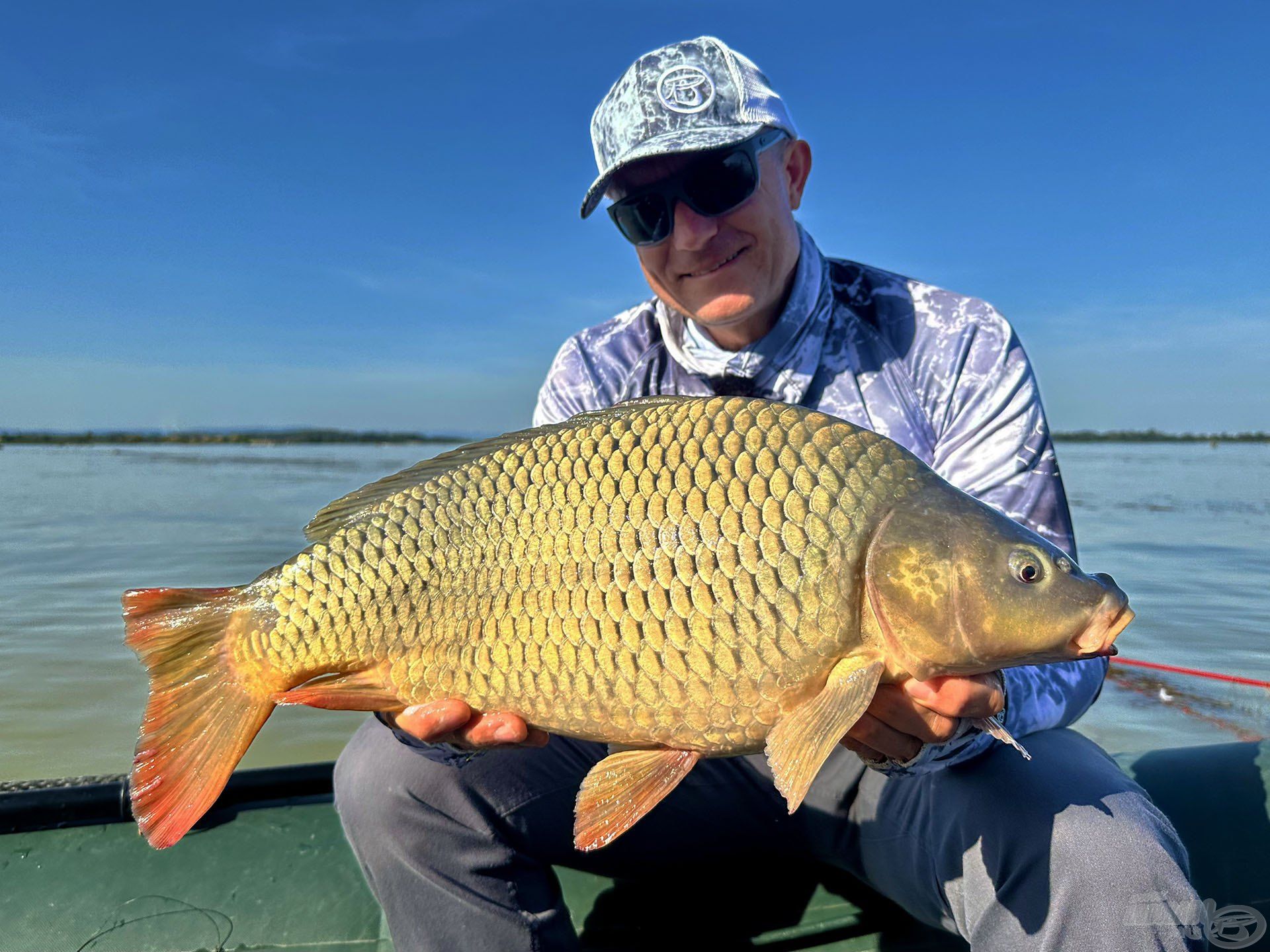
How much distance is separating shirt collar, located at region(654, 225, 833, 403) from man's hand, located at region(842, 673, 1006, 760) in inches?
39.7

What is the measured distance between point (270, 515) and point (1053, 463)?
425 inches

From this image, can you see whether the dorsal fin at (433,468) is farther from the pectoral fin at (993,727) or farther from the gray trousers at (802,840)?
the pectoral fin at (993,727)

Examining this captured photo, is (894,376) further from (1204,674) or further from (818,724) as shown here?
(1204,674)

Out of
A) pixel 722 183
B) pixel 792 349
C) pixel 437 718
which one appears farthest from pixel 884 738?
pixel 722 183

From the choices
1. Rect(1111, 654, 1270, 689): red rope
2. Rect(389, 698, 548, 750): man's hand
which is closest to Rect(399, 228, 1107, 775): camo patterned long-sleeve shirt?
Rect(389, 698, 548, 750): man's hand

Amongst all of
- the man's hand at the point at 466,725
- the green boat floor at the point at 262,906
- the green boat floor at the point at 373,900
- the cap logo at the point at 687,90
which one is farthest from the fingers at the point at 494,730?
the cap logo at the point at 687,90

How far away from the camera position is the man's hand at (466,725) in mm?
1617

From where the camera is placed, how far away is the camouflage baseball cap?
2168 millimetres

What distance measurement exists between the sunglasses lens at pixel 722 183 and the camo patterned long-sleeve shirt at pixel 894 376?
11.4 inches

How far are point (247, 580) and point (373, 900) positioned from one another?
17.1 feet

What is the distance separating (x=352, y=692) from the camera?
5.55 ft

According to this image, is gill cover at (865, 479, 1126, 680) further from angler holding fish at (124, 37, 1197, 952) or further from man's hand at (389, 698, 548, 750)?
man's hand at (389, 698, 548, 750)

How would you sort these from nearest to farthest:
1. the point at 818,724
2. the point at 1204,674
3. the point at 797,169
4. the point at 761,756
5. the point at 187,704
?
the point at 818,724, the point at 187,704, the point at 761,756, the point at 797,169, the point at 1204,674

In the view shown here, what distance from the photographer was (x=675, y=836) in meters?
2.06
